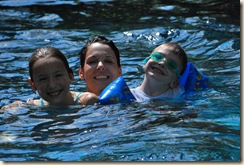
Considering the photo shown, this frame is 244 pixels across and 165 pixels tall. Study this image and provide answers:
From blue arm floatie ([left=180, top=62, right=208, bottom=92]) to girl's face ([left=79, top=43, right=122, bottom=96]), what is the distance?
31.6 inches

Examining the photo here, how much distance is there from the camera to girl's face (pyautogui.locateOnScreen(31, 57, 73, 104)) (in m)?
6.18

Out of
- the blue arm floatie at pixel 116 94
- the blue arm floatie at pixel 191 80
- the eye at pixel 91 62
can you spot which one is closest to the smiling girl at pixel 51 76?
the blue arm floatie at pixel 116 94

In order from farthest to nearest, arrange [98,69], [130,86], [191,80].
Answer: [130,86] → [191,80] → [98,69]

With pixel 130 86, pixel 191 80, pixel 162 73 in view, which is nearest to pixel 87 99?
pixel 162 73

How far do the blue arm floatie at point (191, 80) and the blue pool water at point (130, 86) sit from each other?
114mm

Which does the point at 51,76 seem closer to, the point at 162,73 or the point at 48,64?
the point at 48,64

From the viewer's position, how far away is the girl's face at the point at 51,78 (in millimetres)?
6180

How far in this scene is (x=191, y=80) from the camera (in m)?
7.12

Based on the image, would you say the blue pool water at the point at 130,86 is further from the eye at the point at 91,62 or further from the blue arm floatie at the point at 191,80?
the eye at the point at 91,62

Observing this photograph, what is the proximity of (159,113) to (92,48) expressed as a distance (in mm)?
1344

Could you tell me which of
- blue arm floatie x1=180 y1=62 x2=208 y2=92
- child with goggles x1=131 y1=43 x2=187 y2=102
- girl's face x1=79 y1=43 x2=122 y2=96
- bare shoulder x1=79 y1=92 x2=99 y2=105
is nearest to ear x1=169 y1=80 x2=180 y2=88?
child with goggles x1=131 y1=43 x2=187 y2=102

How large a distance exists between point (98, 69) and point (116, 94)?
0.46 meters

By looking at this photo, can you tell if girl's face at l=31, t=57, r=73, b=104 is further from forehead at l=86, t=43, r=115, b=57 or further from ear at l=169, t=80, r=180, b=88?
ear at l=169, t=80, r=180, b=88

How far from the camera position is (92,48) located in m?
6.93
